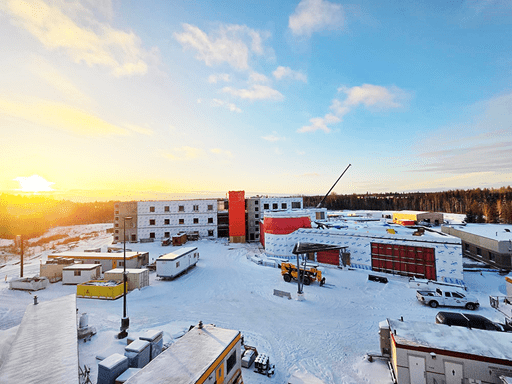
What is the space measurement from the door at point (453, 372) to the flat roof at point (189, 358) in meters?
8.93

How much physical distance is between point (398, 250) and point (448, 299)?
908cm

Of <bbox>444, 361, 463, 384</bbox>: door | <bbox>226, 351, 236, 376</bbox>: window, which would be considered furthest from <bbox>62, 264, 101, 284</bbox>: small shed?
<bbox>444, 361, 463, 384</bbox>: door

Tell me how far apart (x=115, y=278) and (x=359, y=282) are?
2572 centimetres

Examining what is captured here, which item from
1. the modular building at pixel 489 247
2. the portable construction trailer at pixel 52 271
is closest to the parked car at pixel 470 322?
the modular building at pixel 489 247

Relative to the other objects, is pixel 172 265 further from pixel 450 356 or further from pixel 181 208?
pixel 181 208

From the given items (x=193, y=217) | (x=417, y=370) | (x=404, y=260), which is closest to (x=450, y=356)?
(x=417, y=370)

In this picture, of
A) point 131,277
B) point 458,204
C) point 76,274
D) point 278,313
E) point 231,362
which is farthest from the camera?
point 458,204

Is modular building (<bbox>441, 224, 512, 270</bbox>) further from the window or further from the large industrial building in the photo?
the window

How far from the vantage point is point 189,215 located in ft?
193

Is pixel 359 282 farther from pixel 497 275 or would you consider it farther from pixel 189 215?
pixel 189 215

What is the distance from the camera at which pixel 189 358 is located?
945 centimetres

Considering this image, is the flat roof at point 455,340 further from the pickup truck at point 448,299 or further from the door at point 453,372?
the pickup truck at point 448,299

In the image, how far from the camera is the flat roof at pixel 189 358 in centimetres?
838

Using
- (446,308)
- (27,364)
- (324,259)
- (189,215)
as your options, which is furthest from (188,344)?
(189,215)
